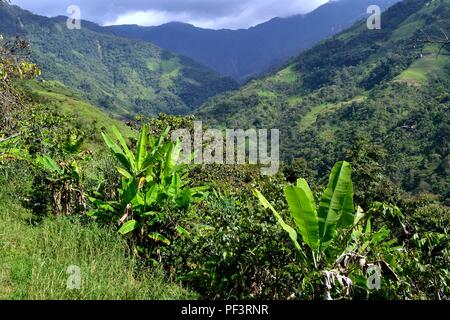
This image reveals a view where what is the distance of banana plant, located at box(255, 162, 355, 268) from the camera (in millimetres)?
4605

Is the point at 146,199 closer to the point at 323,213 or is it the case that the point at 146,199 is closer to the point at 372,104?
the point at 323,213

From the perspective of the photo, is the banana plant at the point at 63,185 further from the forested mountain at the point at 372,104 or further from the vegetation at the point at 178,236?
the forested mountain at the point at 372,104

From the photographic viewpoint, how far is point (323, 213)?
189 inches

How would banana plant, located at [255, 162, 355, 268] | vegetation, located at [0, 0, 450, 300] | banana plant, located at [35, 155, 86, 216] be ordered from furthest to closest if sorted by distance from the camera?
banana plant, located at [35, 155, 86, 216]
banana plant, located at [255, 162, 355, 268]
vegetation, located at [0, 0, 450, 300]

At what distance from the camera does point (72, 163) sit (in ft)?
26.3

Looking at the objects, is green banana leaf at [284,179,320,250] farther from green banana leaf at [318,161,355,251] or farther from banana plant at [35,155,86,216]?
banana plant at [35,155,86,216]

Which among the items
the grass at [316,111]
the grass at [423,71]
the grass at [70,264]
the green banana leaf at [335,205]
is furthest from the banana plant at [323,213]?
the grass at [423,71]

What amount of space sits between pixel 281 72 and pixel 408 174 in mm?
132852

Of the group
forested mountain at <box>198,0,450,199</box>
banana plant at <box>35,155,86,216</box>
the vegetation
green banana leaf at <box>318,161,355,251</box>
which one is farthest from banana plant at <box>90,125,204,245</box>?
forested mountain at <box>198,0,450,199</box>

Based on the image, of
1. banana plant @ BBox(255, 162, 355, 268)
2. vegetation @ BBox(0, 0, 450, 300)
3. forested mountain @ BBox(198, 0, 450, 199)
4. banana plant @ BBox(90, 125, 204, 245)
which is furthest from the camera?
forested mountain @ BBox(198, 0, 450, 199)

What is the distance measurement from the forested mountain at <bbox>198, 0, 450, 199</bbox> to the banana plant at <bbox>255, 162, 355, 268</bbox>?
20.8m

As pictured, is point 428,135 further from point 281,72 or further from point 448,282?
point 281,72
